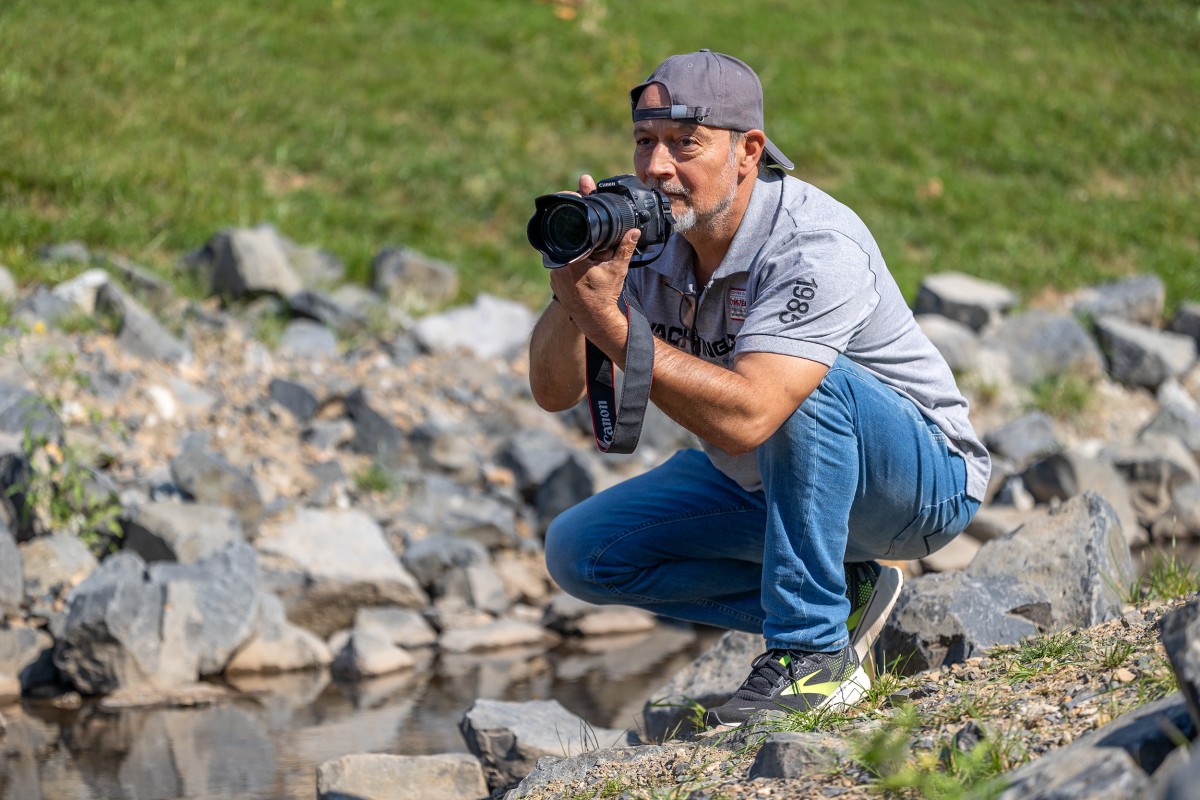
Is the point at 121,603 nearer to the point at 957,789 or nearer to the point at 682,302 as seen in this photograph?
the point at 682,302

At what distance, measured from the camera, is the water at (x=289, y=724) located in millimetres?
3672

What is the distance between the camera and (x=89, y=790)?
3594mm

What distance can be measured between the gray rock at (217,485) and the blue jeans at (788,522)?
2268 millimetres

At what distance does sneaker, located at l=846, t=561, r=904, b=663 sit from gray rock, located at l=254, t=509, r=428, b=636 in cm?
247

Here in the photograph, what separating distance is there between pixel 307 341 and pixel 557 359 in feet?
13.1

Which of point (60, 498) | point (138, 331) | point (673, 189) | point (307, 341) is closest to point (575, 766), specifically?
point (673, 189)

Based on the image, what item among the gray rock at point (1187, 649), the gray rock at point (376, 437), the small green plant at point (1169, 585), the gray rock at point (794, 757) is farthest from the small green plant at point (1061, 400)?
the gray rock at point (1187, 649)

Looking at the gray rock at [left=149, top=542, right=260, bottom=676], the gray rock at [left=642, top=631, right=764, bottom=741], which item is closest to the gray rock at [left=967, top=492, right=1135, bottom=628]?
the gray rock at [left=642, top=631, right=764, bottom=741]

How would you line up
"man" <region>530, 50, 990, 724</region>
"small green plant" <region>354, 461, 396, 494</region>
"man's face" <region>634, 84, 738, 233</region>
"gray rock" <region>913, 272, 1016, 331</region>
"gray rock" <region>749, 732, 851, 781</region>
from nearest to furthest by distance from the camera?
1. "gray rock" <region>749, 732, 851, 781</region>
2. "man" <region>530, 50, 990, 724</region>
3. "man's face" <region>634, 84, 738, 233</region>
4. "small green plant" <region>354, 461, 396, 494</region>
5. "gray rock" <region>913, 272, 1016, 331</region>

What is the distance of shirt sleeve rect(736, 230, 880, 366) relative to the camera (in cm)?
283

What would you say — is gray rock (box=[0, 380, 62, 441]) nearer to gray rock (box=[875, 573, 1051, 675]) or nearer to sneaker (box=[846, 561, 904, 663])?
sneaker (box=[846, 561, 904, 663])

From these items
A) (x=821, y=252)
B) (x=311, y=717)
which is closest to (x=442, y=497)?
(x=311, y=717)

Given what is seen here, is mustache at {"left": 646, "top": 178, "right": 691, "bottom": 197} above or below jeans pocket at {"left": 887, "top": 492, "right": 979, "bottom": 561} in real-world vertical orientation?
above

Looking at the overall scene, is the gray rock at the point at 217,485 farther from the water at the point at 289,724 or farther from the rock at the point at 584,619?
the rock at the point at 584,619
